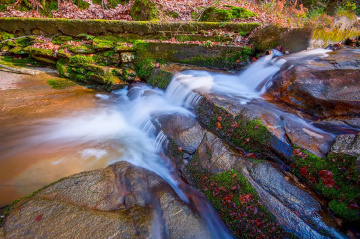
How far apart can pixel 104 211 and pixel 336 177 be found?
137 inches

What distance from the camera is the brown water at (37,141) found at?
3.48 m

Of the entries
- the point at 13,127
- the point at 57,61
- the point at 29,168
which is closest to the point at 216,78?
the point at 29,168

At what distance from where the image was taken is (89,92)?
709cm

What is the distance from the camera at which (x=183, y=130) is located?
418 centimetres

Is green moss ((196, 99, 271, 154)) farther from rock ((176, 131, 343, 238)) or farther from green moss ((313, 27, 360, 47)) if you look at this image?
green moss ((313, 27, 360, 47))

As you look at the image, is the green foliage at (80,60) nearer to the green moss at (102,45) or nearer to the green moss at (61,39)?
the green moss at (102,45)

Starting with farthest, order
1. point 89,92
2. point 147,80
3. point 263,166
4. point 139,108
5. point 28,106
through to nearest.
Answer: point 147,80, point 89,92, point 139,108, point 28,106, point 263,166

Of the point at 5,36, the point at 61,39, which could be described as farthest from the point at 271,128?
the point at 5,36

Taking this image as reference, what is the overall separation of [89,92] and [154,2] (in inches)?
243

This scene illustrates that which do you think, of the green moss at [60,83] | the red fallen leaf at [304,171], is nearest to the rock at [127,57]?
the green moss at [60,83]

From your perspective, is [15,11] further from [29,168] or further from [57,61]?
[29,168]

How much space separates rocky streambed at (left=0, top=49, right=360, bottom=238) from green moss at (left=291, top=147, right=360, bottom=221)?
→ 0.5 inches

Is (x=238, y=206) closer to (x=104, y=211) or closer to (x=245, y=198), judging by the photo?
(x=245, y=198)

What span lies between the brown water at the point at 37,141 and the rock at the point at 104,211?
2.94ft
